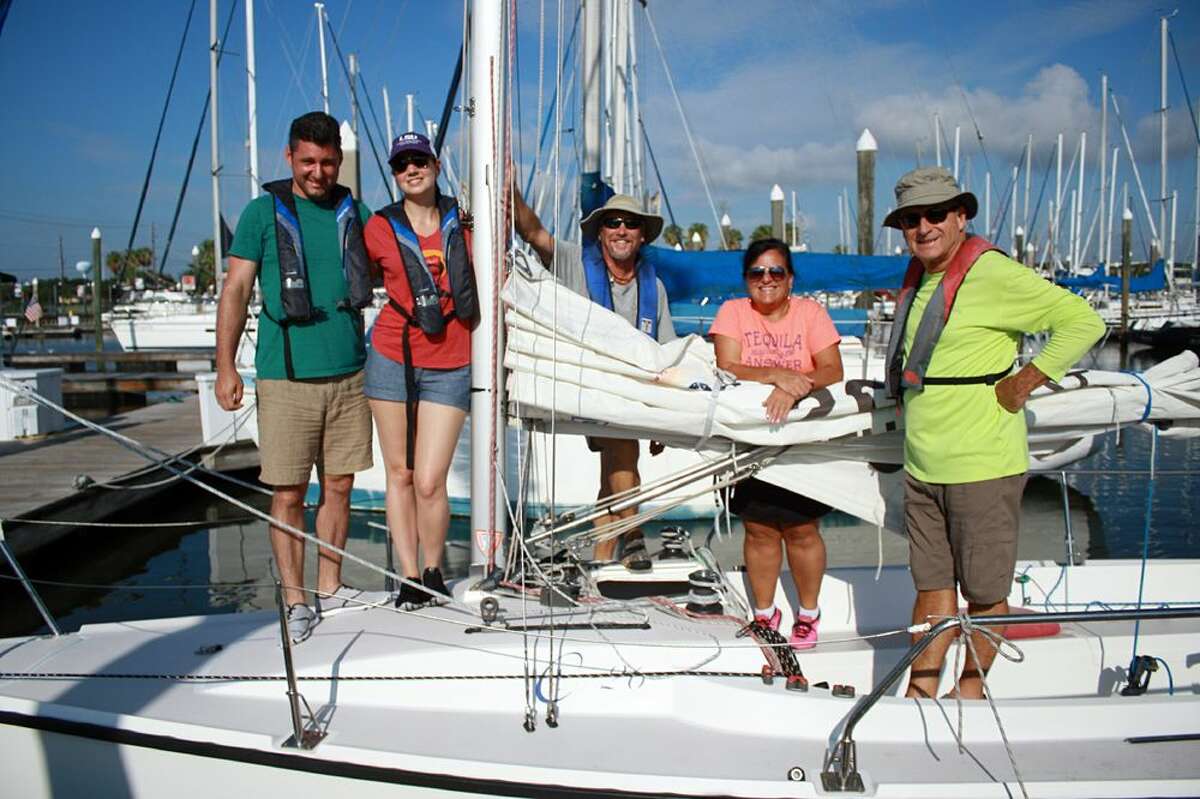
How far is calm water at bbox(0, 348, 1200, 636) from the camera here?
6.87 meters

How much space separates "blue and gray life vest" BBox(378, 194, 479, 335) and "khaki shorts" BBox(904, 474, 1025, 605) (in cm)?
170

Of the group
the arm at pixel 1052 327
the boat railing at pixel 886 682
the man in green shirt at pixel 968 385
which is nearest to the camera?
the boat railing at pixel 886 682

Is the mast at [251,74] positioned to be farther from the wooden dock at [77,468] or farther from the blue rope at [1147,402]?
the blue rope at [1147,402]

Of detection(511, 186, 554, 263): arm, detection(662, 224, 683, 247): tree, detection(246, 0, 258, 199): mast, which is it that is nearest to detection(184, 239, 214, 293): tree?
detection(662, 224, 683, 247): tree

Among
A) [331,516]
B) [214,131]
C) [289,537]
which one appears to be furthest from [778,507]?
[214,131]

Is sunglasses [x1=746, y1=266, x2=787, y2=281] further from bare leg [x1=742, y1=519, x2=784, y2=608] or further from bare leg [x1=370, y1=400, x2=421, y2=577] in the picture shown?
bare leg [x1=370, y1=400, x2=421, y2=577]

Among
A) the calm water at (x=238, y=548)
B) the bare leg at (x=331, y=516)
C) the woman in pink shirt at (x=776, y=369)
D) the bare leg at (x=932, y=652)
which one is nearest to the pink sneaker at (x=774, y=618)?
the woman in pink shirt at (x=776, y=369)

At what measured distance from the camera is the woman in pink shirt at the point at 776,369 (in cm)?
→ 329

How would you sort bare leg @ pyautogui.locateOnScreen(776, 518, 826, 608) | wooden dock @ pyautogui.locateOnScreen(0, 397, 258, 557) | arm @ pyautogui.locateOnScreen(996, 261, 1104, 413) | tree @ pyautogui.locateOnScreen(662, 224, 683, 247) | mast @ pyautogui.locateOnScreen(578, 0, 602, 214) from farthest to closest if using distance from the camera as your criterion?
tree @ pyautogui.locateOnScreen(662, 224, 683, 247) < wooden dock @ pyautogui.locateOnScreen(0, 397, 258, 557) < mast @ pyautogui.locateOnScreen(578, 0, 602, 214) < bare leg @ pyautogui.locateOnScreen(776, 518, 826, 608) < arm @ pyautogui.locateOnScreen(996, 261, 1104, 413)

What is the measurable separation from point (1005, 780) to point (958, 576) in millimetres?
843

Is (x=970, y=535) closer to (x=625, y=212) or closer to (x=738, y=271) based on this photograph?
(x=625, y=212)

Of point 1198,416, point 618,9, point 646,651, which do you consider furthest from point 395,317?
point 618,9

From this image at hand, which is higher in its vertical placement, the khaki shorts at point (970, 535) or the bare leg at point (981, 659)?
the khaki shorts at point (970, 535)

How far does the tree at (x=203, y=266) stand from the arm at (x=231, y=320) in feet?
188
